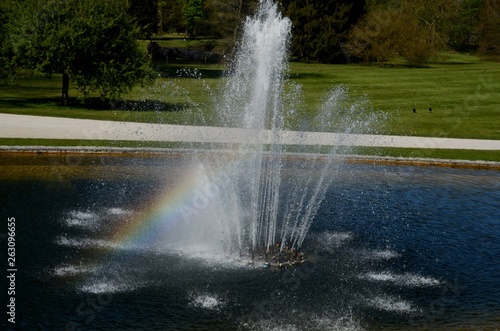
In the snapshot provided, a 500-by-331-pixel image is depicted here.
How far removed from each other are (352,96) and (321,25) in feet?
81.7

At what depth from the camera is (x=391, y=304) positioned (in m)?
13.0

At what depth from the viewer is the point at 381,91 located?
4616 centimetres

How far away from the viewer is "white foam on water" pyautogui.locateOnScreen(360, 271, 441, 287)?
46.5 feet

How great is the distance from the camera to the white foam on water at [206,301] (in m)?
12.4

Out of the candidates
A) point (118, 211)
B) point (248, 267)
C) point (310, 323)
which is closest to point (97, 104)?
point (118, 211)

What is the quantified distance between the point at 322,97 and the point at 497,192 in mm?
22174

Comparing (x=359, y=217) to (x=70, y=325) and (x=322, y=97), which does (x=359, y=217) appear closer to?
(x=70, y=325)

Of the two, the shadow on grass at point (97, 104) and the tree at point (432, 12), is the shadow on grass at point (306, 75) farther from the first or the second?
the tree at point (432, 12)

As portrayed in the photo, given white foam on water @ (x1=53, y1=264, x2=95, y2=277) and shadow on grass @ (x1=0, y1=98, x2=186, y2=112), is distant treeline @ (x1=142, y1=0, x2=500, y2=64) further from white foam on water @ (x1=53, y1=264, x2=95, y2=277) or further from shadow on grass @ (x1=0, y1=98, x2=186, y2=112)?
white foam on water @ (x1=53, y1=264, x2=95, y2=277)

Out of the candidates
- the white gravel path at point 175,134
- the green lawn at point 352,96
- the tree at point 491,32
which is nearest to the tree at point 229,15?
the green lawn at point 352,96

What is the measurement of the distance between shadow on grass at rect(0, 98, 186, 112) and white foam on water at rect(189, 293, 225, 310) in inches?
918

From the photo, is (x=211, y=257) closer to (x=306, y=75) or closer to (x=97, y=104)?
(x=97, y=104)

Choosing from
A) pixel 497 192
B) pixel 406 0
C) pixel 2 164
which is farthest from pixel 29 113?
pixel 406 0

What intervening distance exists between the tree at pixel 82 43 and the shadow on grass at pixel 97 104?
879 millimetres
